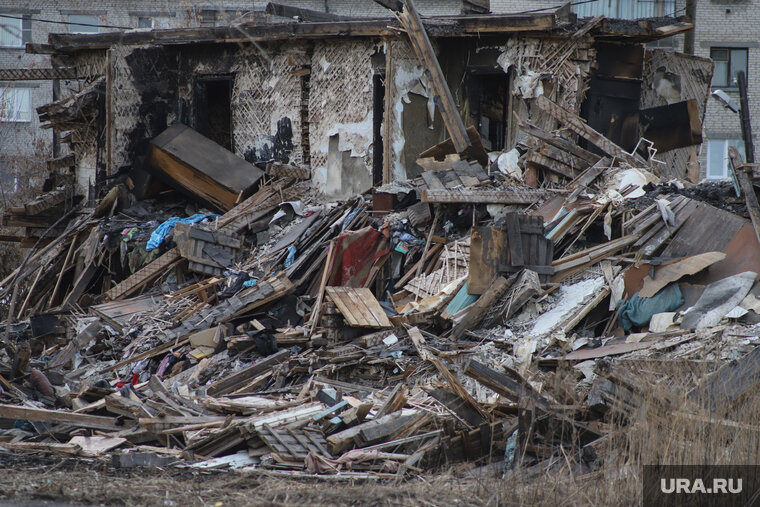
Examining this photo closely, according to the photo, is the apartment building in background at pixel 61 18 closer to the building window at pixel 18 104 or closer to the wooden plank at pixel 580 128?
the building window at pixel 18 104

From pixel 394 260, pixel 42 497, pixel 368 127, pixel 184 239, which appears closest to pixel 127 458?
pixel 42 497

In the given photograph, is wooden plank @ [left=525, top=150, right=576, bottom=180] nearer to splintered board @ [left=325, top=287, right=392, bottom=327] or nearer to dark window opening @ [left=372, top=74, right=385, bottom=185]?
dark window opening @ [left=372, top=74, right=385, bottom=185]

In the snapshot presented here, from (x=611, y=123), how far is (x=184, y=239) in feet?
25.4

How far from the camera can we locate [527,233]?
10734 millimetres

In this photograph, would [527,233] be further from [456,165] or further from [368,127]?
[368,127]

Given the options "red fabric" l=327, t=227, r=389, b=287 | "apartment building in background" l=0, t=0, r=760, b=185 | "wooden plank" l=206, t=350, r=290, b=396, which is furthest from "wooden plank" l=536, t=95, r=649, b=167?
"apartment building in background" l=0, t=0, r=760, b=185

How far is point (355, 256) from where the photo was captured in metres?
12.4

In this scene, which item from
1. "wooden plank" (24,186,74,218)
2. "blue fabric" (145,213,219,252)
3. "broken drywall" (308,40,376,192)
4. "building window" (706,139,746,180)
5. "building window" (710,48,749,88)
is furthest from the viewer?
"building window" (706,139,746,180)

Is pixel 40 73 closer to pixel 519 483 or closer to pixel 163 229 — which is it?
pixel 163 229

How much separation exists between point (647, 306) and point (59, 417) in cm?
638

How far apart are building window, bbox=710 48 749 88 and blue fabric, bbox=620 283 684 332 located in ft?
66.7

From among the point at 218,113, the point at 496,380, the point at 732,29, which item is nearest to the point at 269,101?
the point at 218,113

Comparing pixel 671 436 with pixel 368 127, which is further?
pixel 368 127

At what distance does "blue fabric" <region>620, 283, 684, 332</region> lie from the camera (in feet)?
32.0
